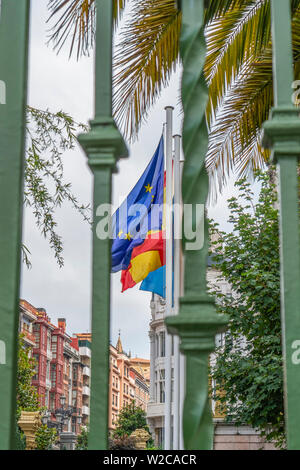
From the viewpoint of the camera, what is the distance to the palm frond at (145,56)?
720 cm

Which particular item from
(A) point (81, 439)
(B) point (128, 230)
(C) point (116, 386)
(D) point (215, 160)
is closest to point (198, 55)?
(D) point (215, 160)

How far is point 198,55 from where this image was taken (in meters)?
1.56

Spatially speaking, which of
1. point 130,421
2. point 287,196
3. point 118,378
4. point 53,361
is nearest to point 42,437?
point 287,196

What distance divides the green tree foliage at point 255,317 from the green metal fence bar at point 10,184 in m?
8.73

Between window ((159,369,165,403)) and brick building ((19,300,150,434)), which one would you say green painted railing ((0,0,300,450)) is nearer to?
window ((159,369,165,403))

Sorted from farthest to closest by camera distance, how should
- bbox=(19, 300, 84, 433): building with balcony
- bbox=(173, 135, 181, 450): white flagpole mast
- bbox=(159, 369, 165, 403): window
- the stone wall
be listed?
bbox=(19, 300, 84, 433): building with balcony
bbox=(159, 369, 165, 403): window
the stone wall
bbox=(173, 135, 181, 450): white flagpole mast

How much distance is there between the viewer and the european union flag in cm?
1022

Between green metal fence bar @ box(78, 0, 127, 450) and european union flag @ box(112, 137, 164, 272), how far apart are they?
27.8 feet

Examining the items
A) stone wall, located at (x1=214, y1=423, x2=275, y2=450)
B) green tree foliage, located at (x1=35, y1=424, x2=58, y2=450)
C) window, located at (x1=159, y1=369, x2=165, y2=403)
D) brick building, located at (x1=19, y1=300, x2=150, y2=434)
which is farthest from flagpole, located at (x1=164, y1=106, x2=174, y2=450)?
brick building, located at (x1=19, y1=300, x2=150, y2=434)

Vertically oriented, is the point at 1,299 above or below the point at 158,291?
below

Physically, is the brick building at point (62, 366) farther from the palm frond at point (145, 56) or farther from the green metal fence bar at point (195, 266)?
the green metal fence bar at point (195, 266)

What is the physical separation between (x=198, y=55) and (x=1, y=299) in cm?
73

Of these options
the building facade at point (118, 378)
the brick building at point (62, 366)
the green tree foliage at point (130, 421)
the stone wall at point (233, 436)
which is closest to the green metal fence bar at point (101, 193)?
the stone wall at point (233, 436)
